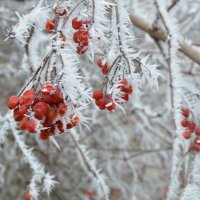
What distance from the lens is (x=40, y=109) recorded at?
987mm

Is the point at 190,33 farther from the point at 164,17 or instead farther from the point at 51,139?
the point at 51,139

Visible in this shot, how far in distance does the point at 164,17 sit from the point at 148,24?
0.44 meters

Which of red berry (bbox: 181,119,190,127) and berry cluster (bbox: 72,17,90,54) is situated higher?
berry cluster (bbox: 72,17,90,54)

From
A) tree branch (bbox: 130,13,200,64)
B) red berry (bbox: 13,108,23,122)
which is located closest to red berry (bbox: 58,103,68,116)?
red berry (bbox: 13,108,23,122)

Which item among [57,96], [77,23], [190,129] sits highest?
[77,23]

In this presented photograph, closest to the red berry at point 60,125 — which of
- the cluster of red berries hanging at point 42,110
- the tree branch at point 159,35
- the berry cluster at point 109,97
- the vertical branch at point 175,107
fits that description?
the cluster of red berries hanging at point 42,110

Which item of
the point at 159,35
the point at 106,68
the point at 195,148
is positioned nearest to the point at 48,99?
the point at 106,68

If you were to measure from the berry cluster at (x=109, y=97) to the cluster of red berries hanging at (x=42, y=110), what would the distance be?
0.11 metres

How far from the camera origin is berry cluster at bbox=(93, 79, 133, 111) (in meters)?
1.13

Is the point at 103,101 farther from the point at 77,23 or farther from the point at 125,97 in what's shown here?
the point at 77,23

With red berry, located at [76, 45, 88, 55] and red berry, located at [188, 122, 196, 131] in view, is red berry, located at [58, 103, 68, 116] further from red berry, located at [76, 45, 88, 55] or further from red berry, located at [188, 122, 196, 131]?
red berry, located at [188, 122, 196, 131]

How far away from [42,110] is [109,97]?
234mm

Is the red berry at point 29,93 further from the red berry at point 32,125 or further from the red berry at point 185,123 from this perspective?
the red berry at point 185,123

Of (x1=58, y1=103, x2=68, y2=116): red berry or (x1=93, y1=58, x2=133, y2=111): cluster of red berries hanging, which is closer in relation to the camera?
(x1=58, y1=103, x2=68, y2=116): red berry
